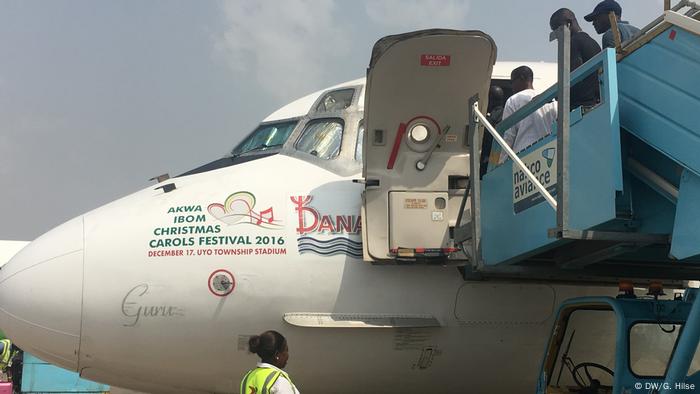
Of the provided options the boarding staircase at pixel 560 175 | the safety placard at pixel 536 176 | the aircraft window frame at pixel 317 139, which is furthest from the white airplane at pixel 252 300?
the safety placard at pixel 536 176

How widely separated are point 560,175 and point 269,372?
227 centimetres

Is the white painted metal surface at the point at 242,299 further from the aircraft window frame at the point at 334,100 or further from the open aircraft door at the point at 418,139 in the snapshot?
the aircraft window frame at the point at 334,100

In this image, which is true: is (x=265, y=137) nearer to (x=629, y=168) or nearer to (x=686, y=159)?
(x=629, y=168)

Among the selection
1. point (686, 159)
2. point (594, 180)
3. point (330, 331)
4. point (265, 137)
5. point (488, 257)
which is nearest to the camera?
point (686, 159)

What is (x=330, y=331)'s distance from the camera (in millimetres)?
7605

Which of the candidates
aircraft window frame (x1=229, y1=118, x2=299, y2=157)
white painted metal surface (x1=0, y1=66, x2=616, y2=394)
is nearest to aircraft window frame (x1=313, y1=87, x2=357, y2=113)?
aircraft window frame (x1=229, y1=118, x2=299, y2=157)

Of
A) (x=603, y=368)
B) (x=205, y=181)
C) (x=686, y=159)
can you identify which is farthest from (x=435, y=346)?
(x=686, y=159)

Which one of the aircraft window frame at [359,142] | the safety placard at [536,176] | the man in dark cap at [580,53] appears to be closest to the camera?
the safety placard at [536,176]

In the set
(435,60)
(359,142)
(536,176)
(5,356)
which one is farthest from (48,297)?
(5,356)

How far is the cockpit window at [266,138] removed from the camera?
29.0 ft

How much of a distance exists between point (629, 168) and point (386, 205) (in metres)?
2.53

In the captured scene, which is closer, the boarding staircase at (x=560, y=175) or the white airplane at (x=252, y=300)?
the boarding staircase at (x=560, y=175)

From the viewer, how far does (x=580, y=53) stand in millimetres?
7934

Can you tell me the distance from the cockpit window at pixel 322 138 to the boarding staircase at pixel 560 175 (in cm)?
76
